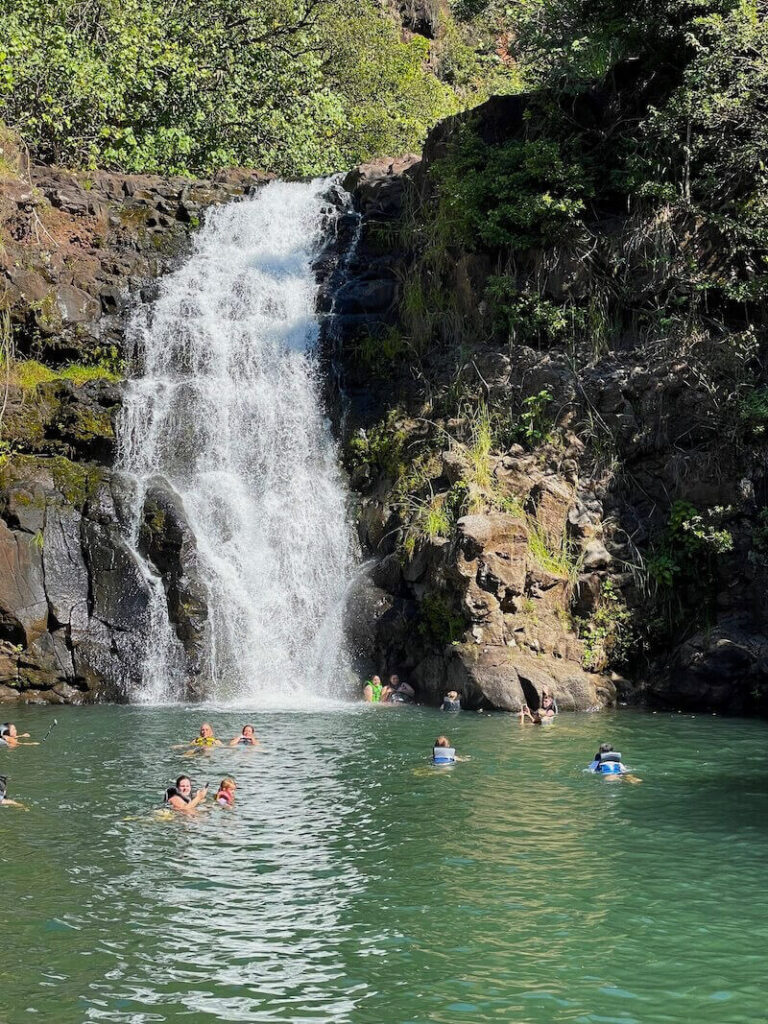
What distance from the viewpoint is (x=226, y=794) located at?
1425cm

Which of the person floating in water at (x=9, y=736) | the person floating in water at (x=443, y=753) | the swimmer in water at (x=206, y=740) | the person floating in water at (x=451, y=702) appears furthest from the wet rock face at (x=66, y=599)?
the person floating in water at (x=443, y=753)

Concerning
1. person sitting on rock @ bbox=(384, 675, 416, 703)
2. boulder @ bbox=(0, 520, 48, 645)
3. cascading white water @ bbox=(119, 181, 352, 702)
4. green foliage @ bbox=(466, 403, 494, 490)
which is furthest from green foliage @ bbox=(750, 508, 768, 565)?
boulder @ bbox=(0, 520, 48, 645)

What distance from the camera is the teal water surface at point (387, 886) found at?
27.9 feet

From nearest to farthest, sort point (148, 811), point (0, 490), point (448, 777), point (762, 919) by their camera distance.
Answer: point (762, 919) < point (148, 811) < point (448, 777) < point (0, 490)

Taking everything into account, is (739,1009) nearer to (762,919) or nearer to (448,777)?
(762,919)

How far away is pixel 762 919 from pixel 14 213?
2676 cm

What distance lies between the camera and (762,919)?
32.9 feet

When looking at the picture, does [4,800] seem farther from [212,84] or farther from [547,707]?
[212,84]

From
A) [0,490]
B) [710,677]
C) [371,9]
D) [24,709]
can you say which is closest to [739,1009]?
[710,677]

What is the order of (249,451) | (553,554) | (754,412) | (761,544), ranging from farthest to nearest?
1. (249,451)
2. (553,554)
3. (754,412)
4. (761,544)

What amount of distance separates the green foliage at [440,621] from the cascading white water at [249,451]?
2.08 m

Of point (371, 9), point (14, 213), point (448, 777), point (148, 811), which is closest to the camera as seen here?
point (148, 811)

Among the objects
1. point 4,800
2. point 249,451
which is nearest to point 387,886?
point 4,800

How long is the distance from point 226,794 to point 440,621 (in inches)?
362
